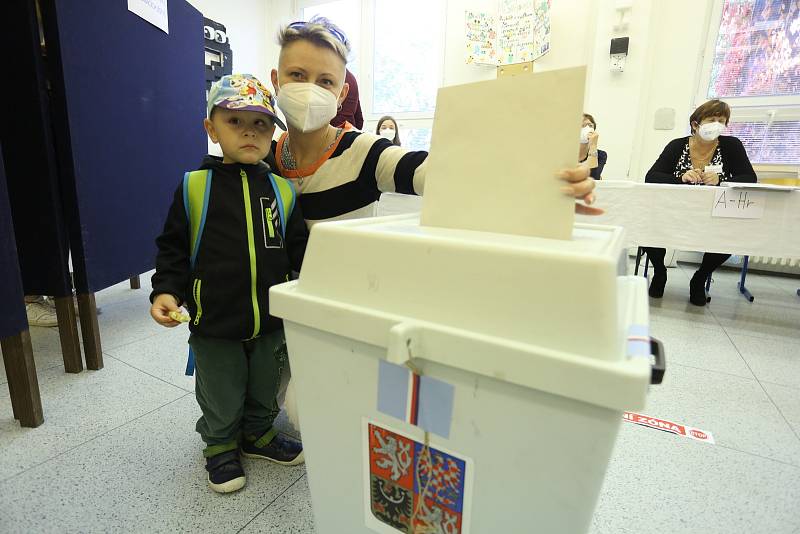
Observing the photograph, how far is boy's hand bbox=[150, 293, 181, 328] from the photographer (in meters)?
0.64

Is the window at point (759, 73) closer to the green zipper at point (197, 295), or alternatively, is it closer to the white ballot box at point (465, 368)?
the white ballot box at point (465, 368)

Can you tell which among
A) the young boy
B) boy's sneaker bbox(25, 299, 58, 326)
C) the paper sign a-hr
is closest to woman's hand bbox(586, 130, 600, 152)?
the young boy

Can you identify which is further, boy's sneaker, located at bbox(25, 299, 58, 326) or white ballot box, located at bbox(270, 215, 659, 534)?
boy's sneaker, located at bbox(25, 299, 58, 326)

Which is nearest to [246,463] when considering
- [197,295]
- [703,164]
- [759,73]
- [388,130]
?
[197,295]

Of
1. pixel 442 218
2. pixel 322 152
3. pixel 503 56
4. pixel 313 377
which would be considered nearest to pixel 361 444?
pixel 313 377

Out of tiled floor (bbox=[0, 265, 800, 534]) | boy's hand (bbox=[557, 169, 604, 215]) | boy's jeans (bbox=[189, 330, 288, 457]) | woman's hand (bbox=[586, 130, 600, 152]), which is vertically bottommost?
tiled floor (bbox=[0, 265, 800, 534])

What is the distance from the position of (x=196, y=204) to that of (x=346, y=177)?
0.89 ft

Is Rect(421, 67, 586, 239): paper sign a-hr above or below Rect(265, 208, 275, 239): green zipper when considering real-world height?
above

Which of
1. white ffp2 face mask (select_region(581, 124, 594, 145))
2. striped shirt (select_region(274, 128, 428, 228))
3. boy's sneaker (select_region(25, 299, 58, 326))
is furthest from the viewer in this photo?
white ffp2 face mask (select_region(581, 124, 594, 145))

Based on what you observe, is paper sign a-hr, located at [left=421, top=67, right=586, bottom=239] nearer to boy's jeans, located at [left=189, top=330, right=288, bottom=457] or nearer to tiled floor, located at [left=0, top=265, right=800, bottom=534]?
boy's jeans, located at [left=189, top=330, right=288, bottom=457]

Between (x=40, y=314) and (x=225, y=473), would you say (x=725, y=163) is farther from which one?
(x=40, y=314)

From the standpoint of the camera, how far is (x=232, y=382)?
75 cm

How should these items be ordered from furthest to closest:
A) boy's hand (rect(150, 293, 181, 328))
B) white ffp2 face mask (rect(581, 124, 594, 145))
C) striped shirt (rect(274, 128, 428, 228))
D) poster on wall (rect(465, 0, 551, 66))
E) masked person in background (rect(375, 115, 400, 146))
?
poster on wall (rect(465, 0, 551, 66))
masked person in background (rect(375, 115, 400, 146))
white ffp2 face mask (rect(581, 124, 594, 145))
striped shirt (rect(274, 128, 428, 228))
boy's hand (rect(150, 293, 181, 328))

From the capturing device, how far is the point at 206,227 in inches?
27.5
